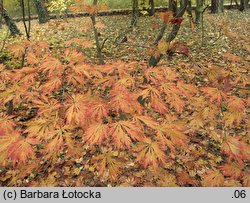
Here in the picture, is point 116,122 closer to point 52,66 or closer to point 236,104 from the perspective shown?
point 52,66

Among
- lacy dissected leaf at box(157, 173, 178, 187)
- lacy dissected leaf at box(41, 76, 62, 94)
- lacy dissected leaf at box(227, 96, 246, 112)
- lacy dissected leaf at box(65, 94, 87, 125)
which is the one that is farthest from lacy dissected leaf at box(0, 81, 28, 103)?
lacy dissected leaf at box(227, 96, 246, 112)

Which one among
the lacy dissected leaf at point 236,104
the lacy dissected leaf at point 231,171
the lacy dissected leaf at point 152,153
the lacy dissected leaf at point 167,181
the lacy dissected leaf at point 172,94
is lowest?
the lacy dissected leaf at point 167,181

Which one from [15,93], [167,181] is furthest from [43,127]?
[167,181]

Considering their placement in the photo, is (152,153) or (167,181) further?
(167,181)

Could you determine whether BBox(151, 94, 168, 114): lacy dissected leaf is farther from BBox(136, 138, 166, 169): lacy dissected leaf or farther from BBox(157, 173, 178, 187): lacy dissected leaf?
BBox(157, 173, 178, 187): lacy dissected leaf

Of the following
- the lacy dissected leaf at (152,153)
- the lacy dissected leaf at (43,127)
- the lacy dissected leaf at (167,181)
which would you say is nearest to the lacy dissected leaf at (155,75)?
the lacy dissected leaf at (152,153)

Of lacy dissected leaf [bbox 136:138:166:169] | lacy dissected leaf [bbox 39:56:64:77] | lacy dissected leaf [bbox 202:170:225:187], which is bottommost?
lacy dissected leaf [bbox 202:170:225:187]

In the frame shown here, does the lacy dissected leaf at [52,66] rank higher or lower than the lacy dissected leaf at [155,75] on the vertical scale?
higher

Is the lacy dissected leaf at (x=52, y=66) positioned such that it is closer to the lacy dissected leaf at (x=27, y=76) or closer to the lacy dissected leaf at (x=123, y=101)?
the lacy dissected leaf at (x=27, y=76)

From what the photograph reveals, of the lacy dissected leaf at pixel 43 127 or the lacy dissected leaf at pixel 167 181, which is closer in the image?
the lacy dissected leaf at pixel 43 127

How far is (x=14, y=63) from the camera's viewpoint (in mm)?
6461

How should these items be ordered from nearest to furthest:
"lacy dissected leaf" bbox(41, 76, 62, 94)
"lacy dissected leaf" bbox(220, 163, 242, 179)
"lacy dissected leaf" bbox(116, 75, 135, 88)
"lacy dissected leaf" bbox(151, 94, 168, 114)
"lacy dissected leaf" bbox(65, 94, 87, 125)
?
1. "lacy dissected leaf" bbox(65, 94, 87, 125)
2. "lacy dissected leaf" bbox(151, 94, 168, 114)
3. "lacy dissected leaf" bbox(116, 75, 135, 88)
4. "lacy dissected leaf" bbox(41, 76, 62, 94)
5. "lacy dissected leaf" bbox(220, 163, 242, 179)

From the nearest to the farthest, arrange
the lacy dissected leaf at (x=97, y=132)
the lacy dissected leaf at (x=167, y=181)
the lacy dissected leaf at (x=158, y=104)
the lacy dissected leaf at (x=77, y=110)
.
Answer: the lacy dissected leaf at (x=97, y=132)
the lacy dissected leaf at (x=77, y=110)
the lacy dissected leaf at (x=158, y=104)
the lacy dissected leaf at (x=167, y=181)
